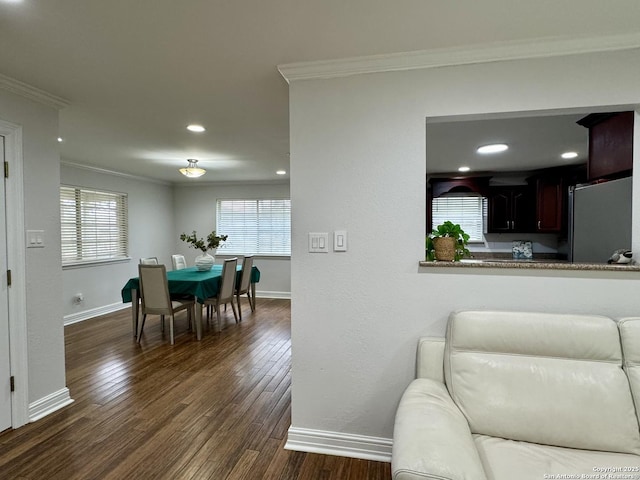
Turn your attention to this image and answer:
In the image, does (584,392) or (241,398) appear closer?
(584,392)

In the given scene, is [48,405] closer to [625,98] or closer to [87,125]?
[87,125]

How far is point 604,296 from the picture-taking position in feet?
5.86

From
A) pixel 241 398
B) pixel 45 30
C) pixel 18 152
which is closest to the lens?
pixel 45 30

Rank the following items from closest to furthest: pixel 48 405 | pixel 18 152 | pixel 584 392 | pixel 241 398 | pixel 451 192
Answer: pixel 584 392
pixel 18 152
pixel 48 405
pixel 241 398
pixel 451 192

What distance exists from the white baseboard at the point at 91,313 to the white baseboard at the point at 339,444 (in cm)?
432

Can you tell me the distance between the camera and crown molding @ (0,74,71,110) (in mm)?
2188

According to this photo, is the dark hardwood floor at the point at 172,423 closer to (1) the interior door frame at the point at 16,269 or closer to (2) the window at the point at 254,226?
(1) the interior door frame at the point at 16,269

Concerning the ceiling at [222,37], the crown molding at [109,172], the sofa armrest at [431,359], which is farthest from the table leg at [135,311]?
the sofa armrest at [431,359]

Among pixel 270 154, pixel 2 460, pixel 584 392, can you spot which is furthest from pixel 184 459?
pixel 270 154

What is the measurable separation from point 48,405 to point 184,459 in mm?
1276

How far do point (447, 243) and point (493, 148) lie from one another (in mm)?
2562

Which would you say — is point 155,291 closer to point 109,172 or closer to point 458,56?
point 109,172

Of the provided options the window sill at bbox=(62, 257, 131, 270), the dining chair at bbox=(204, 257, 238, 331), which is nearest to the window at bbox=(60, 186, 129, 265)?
the window sill at bbox=(62, 257, 131, 270)

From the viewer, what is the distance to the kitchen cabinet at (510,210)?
17.5ft
